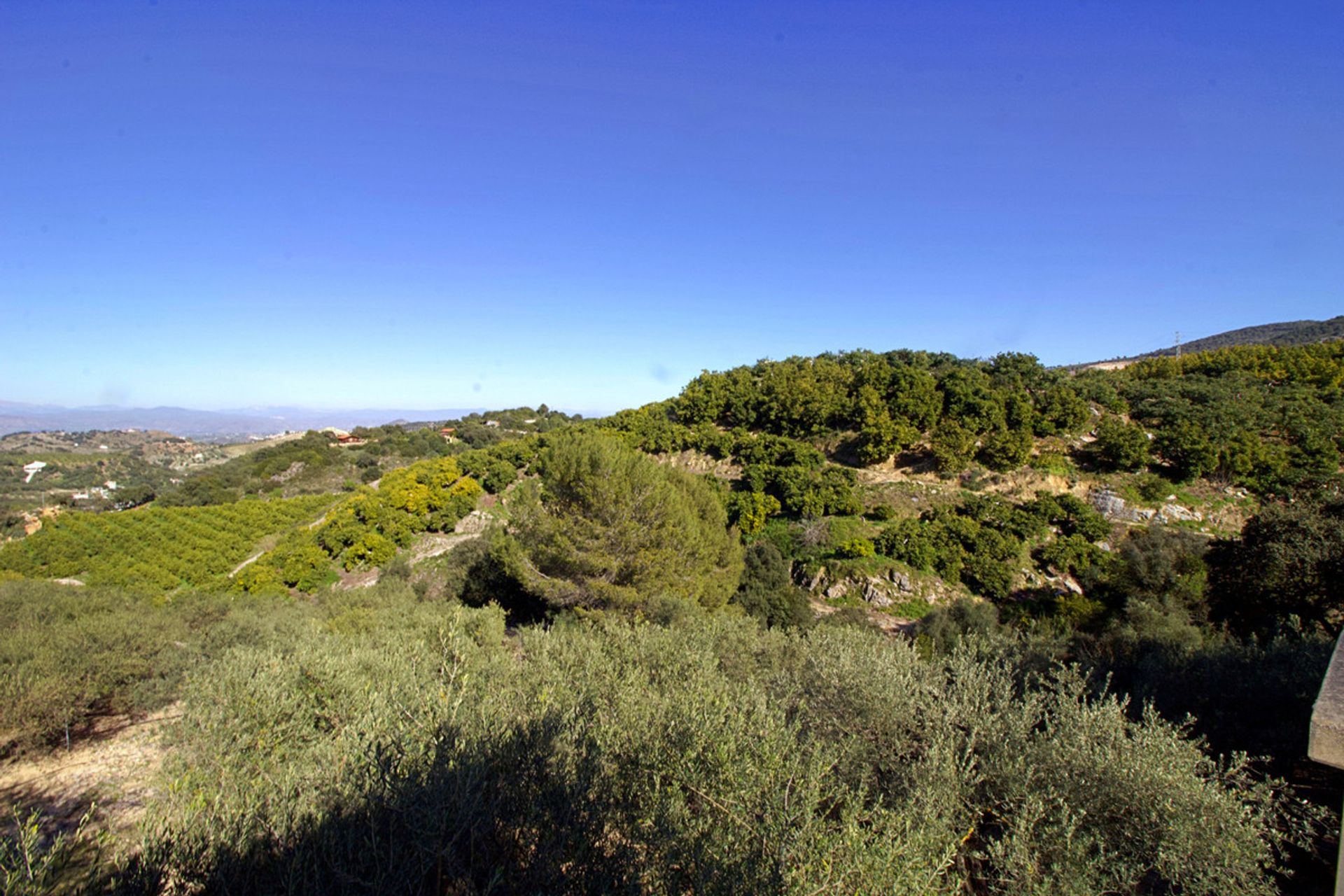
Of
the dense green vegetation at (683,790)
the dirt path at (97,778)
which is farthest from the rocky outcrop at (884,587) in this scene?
the dirt path at (97,778)

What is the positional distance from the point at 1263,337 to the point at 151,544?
77.6m

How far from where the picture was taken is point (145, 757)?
21.8 feet

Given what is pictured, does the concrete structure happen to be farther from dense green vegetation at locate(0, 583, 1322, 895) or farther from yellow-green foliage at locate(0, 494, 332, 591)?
yellow-green foliage at locate(0, 494, 332, 591)

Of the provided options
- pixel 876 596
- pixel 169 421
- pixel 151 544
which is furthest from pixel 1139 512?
pixel 169 421

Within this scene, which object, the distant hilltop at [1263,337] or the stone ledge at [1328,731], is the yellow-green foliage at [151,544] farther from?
the distant hilltop at [1263,337]

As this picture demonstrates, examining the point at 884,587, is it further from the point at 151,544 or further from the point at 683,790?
the point at 151,544

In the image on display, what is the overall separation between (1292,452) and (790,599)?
20.1 meters

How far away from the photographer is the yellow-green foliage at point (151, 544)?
20.5 metres

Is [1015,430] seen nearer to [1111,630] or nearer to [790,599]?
[1111,630]

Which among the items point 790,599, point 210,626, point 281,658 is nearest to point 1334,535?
point 790,599

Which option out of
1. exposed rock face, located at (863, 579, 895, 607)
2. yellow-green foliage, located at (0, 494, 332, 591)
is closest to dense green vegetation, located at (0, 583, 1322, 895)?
exposed rock face, located at (863, 579, 895, 607)

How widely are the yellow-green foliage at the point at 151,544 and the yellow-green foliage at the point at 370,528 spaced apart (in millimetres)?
2560

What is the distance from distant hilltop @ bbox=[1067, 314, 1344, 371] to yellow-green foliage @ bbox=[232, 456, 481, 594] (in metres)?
40.8

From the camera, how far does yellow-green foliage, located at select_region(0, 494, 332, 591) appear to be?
67.1ft
